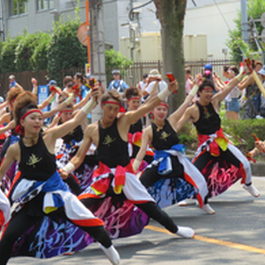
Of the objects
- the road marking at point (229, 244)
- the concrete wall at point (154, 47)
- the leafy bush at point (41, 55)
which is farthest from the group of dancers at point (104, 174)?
the concrete wall at point (154, 47)

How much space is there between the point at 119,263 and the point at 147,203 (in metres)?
1.00

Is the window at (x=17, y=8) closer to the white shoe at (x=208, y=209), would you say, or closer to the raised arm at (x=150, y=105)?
the white shoe at (x=208, y=209)

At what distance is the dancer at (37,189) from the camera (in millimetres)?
6664

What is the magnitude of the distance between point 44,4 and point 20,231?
36959 millimetres

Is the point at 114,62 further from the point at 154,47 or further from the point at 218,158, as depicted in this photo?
the point at 218,158

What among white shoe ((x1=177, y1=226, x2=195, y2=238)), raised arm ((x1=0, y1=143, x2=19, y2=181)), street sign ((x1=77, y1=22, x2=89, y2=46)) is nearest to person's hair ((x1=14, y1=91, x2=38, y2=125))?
raised arm ((x1=0, y1=143, x2=19, y2=181))

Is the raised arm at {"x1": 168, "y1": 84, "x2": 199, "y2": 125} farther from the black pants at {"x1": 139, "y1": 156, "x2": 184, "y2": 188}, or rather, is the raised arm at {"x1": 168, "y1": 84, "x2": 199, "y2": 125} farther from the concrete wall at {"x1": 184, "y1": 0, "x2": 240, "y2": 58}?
the concrete wall at {"x1": 184, "y1": 0, "x2": 240, "y2": 58}

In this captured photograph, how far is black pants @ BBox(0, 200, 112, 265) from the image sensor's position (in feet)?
21.2

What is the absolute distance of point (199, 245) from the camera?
7641mm

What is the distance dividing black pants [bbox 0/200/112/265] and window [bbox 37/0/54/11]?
3592cm

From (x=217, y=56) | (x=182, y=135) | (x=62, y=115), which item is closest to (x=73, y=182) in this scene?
(x=62, y=115)

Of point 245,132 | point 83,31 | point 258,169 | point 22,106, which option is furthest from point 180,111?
point 83,31

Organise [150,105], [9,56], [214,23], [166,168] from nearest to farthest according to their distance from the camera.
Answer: [150,105]
[166,168]
[9,56]
[214,23]

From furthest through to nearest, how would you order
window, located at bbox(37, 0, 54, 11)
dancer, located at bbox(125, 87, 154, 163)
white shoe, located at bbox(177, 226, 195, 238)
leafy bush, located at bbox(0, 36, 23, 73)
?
window, located at bbox(37, 0, 54, 11), leafy bush, located at bbox(0, 36, 23, 73), dancer, located at bbox(125, 87, 154, 163), white shoe, located at bbox(177, 226, 195, 238)
